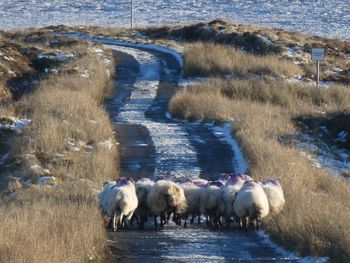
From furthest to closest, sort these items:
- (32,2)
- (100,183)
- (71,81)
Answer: (32,2)
(71,81)
(100,183)

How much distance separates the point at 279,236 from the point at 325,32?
72.2 m

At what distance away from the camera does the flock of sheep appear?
584 inches

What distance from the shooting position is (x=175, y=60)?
50.6 m

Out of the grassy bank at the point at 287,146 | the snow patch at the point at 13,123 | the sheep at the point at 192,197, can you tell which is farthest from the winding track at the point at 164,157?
the snow patch at the point at 13,123

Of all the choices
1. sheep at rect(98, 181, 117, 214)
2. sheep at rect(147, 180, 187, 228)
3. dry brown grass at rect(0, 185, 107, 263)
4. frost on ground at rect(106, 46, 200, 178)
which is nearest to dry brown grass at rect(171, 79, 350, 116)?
frost on ground at rect(106, 46, 200, 178)

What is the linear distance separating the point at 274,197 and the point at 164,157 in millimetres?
7317

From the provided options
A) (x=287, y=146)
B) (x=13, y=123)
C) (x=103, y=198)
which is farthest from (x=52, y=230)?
(x=13, y=123)

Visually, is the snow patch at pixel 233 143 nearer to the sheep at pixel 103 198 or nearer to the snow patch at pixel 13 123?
the sheep at pixel 103 198

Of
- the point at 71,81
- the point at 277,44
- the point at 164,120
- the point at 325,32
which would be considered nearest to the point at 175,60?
the point at 277,44

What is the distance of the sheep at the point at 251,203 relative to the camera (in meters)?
14.8

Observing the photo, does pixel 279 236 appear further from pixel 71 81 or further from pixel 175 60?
pixel 175 60

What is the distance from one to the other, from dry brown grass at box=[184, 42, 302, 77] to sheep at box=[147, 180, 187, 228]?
25.4 metres

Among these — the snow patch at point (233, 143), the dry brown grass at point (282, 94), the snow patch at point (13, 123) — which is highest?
the snow patch at point (13, 123)

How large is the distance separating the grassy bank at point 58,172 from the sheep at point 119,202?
241 millimetres
